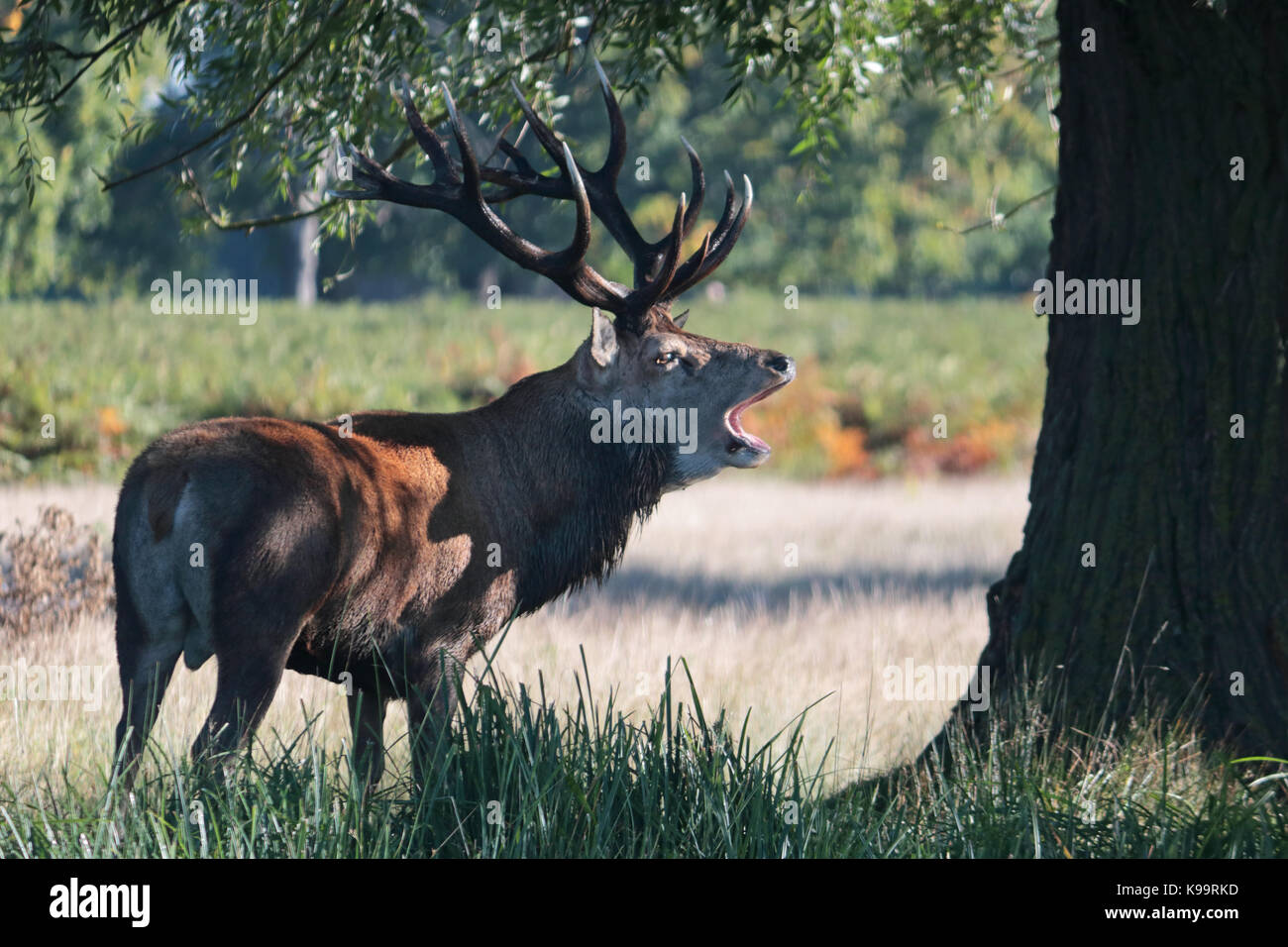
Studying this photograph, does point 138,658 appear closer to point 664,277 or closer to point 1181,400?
point 664,277

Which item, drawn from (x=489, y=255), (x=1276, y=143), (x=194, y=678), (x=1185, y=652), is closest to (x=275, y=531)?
(x=194, y=678)

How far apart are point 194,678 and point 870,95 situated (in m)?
4.52

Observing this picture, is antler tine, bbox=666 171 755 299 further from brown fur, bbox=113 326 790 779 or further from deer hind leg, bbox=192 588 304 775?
deer hind leg, bbox=192 588 304 775

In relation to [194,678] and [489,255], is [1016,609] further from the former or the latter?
[489,255]

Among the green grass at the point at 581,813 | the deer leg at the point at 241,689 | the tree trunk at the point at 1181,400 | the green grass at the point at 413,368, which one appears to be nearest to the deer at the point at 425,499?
the deer leg at the point at 241,689

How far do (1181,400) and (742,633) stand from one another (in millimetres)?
4241

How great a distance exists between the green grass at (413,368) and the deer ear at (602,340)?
13121 millimetres

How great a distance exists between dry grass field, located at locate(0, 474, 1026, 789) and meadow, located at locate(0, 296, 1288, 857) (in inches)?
1.4

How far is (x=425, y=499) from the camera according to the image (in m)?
5.43

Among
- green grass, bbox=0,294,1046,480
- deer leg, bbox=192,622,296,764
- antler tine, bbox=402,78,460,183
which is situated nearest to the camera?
deer leg, bbox=192,622,296,764

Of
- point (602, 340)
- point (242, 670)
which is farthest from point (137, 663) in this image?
point (602, 340)

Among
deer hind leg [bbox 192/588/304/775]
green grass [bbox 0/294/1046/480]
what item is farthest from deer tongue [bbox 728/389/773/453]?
green grass [bbox 0/294/1046/480]

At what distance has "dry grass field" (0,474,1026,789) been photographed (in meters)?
6.39

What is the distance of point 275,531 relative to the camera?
189 inches
